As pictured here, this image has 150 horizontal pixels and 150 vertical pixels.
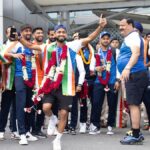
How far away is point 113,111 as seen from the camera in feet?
28.3

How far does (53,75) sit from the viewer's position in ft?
23.0

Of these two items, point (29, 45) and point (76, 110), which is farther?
point (76, 110)

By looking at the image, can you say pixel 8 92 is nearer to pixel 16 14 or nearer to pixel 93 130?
pixel 93 130

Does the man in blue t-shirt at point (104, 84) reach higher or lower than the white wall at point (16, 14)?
lower

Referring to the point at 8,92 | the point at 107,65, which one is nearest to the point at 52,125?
the point at 8,92

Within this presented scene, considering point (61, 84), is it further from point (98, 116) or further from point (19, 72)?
point (98, 116)

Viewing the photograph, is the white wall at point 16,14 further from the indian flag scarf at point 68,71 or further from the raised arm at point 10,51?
the indian flag scarf at point 68,71

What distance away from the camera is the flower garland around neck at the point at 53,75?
6.95 metres

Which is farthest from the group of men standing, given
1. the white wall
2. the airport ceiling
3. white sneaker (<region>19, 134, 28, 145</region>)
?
the white wall

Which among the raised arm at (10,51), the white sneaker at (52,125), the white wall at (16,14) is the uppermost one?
the white wall at (16,14)

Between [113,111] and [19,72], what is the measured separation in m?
2.10

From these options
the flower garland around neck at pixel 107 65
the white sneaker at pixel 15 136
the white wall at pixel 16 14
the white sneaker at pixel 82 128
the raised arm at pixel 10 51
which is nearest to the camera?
the raised arm at pixel 10 51

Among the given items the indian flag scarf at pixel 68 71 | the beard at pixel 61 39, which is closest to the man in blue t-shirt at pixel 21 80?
the indian flag scarf at pixel 68 71

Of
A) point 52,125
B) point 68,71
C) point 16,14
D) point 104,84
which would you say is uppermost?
point 16,14
